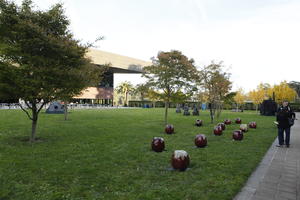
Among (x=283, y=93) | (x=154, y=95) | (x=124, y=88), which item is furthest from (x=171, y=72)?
(x=124, y=88)

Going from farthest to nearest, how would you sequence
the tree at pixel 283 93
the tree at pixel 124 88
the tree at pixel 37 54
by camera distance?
the tree at pixel 124 88, the tree at pixel 283 93, the tree at pixel 37 54

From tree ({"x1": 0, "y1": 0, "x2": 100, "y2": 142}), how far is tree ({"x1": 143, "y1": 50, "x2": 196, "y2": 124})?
693 centimetres

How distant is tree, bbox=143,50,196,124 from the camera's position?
51.2ft

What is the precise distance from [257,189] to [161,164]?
2693mm

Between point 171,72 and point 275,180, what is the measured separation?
11.1m

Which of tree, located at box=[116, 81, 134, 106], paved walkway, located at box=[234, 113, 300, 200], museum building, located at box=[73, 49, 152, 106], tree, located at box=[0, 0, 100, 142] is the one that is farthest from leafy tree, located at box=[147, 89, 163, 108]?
tree, located at box=[116, 81, 134, 106]

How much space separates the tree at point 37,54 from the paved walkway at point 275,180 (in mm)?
7495

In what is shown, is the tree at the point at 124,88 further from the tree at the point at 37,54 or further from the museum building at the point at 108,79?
the tree at the point at 37,54

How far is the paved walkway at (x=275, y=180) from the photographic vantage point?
4.39m

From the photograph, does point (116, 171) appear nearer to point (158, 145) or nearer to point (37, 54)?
point (158, 145)

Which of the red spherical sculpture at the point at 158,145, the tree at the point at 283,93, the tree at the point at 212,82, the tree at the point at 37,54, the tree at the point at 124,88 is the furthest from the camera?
the tree at the point at 124,88

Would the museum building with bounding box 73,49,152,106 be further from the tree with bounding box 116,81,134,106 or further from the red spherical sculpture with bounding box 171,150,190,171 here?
the red spherical sculpture with bounding box 171,150,190,171

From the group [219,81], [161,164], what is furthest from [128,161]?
[219,81]

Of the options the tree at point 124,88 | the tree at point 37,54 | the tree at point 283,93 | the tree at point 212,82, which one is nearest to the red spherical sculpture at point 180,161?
the tree at point 37,54
